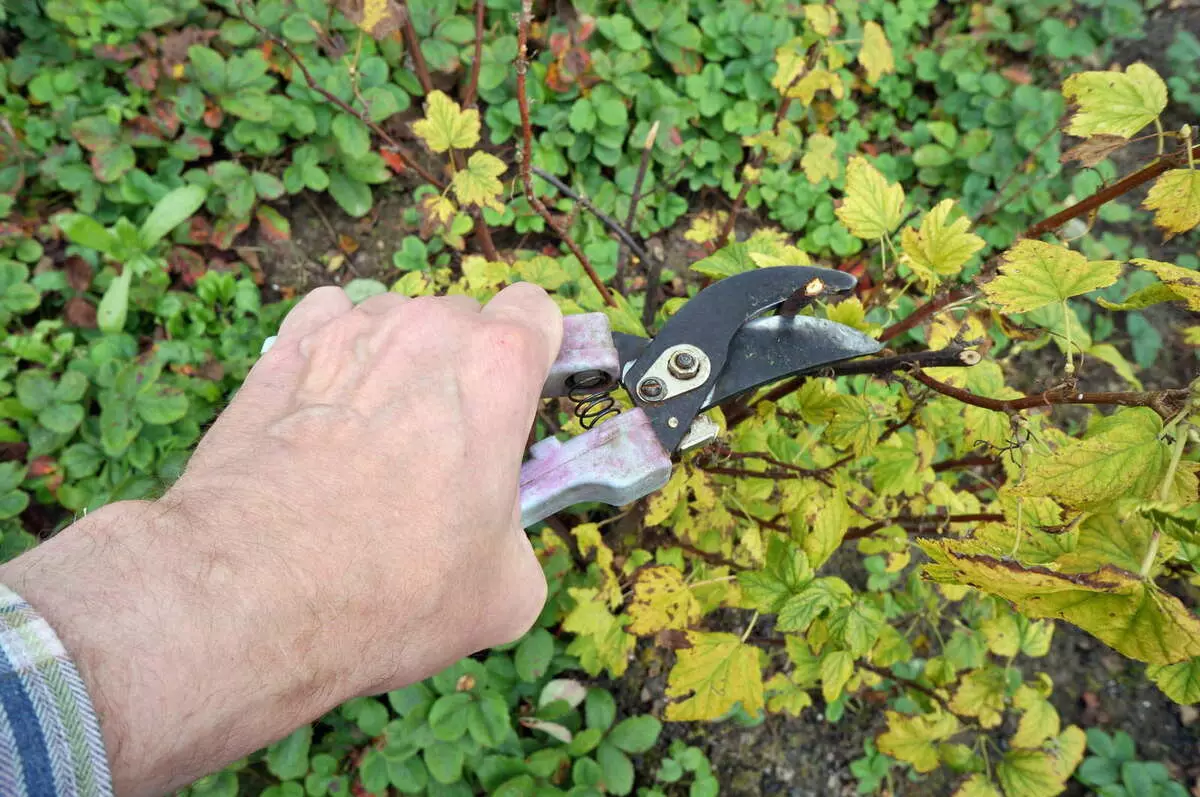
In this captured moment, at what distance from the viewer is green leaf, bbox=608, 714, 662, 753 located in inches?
83.8

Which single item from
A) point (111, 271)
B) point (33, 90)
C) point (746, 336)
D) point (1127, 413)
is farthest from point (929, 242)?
point (33, 90)

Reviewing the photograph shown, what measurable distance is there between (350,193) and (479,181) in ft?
3.74

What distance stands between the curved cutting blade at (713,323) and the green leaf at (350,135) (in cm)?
174

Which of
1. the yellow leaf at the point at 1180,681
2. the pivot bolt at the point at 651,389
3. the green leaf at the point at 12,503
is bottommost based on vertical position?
the green leaf at the point at 12,503

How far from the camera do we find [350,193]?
2730 mm

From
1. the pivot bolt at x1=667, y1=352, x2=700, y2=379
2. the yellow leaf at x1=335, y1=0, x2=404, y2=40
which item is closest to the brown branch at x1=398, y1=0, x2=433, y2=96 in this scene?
the yellow leaf at x1=335, y1=0, x2=404, y2=40

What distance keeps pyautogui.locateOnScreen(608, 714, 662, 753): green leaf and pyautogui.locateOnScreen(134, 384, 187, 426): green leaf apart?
162 cm

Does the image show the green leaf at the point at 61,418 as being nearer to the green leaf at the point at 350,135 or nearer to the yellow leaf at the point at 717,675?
the green leaf at the point at 350,135

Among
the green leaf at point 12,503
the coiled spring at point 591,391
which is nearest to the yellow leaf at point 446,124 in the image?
the coiled spring at point 591,391

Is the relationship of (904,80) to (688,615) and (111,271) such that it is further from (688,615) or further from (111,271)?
(111,271)

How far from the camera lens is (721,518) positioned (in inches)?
72.4

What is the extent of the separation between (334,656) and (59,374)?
2.04 m

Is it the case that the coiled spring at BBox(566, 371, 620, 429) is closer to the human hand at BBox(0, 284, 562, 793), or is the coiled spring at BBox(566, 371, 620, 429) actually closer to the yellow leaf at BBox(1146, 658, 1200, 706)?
the human hand at BBox(0, 284, 562, 793)

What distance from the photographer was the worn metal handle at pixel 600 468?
122 centimetres
